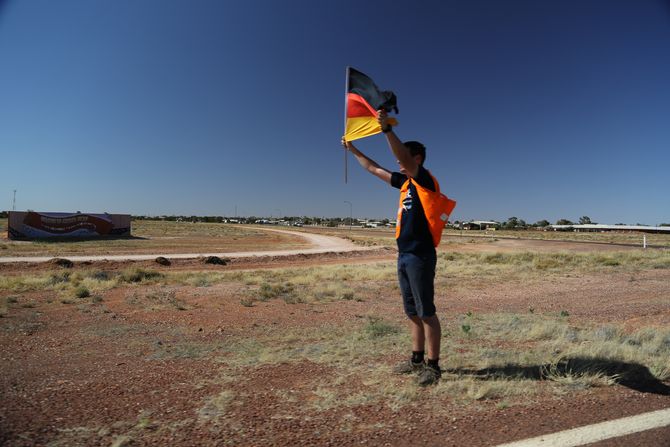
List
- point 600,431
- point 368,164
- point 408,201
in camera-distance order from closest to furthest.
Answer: point 600,431 → point 408,201 → point 368,164

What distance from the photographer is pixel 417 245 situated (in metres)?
3.79

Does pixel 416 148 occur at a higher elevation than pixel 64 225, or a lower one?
higher

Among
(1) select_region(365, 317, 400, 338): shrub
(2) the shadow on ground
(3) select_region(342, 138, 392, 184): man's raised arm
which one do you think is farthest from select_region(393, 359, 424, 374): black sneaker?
(3) select_region(342, 138, 392, 184): man's raised arm

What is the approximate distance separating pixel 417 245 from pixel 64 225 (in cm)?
4549

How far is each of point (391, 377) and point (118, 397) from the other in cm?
252

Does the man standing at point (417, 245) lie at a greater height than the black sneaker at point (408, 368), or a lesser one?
greater

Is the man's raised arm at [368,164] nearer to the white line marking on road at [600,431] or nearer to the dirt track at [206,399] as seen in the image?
the dirt track at [206,399]

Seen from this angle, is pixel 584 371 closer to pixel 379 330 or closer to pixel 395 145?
pixel 379 330

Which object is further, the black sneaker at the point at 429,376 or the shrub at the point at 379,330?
the shrub at the point at 379,330

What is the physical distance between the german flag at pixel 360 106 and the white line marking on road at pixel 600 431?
2955 mm

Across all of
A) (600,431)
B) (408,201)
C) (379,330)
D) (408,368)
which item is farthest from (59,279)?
(600,431)

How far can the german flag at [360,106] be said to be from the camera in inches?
167

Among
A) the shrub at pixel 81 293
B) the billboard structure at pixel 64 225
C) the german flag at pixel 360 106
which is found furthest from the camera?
the billboard structure at pixel 64 225

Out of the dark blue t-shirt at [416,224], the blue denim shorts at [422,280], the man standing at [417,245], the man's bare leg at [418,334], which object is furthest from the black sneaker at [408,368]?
the dark blue t-shirt at [416,224]
